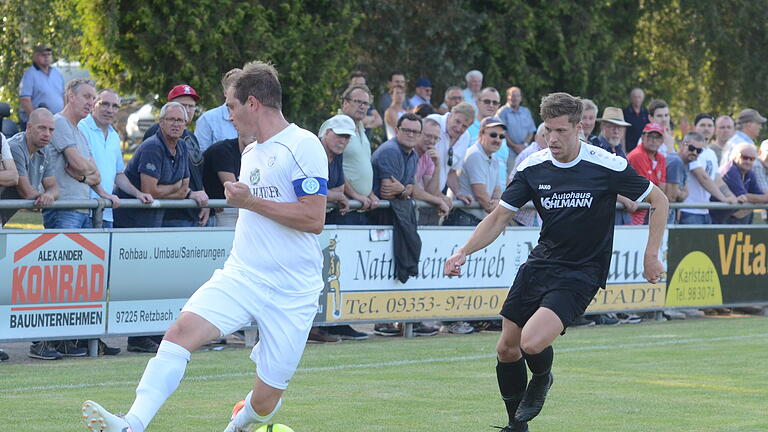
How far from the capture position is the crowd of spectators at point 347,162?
455 inches

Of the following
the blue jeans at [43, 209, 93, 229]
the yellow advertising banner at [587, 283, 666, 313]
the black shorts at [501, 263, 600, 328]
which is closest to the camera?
the black shorts at [501, 263, 600, 328]

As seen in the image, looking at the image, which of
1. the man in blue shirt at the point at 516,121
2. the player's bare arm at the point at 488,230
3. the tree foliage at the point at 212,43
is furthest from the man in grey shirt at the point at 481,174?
the player's bare arm at the point at 488,230

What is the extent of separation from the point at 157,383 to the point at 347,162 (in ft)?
23.4

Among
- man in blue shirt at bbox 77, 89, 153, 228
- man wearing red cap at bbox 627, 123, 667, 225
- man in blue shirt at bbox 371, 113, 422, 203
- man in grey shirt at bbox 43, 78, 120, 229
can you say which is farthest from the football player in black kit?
man wearing red cap at bbox 627, 123, 667, 225

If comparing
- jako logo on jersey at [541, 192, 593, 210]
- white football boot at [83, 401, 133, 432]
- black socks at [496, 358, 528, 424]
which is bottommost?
black socks at [496, 358, 528, 424]

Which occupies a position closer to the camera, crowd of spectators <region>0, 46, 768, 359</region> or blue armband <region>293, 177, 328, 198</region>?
blue armband <region>293, 177, 328, 198</region>

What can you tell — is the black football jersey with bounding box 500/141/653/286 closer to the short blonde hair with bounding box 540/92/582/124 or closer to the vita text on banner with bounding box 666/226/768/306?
the short blonde hair with bounding box 540/92/582/124

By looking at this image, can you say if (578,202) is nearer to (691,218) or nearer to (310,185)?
(310,185)

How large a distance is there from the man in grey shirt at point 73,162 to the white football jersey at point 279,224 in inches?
196

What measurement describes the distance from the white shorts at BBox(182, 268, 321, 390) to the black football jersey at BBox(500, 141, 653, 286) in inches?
83.8

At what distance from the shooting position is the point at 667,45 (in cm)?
2925

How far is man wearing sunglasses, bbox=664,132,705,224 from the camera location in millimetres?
16203

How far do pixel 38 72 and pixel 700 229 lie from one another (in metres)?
8.88

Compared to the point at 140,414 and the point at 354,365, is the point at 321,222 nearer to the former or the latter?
the point at 140,414
